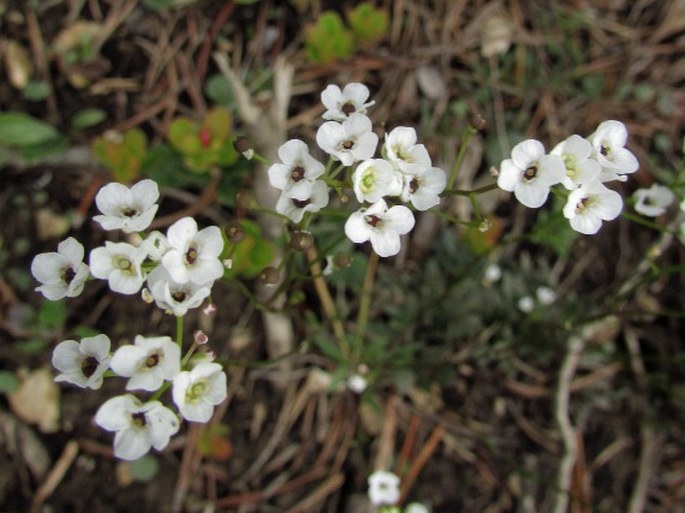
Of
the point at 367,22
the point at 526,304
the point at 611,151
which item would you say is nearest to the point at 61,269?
the point at 611,151

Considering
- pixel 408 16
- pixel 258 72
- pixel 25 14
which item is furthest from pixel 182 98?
A: pixel 408 16

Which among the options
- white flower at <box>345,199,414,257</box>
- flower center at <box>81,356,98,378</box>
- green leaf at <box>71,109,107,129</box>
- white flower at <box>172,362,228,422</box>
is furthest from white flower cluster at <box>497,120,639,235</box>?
green leaf at <box>71,109,107,129</box>

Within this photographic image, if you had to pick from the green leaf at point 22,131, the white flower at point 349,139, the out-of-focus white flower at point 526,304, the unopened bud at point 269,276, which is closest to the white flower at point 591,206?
the white flower at point 349,139

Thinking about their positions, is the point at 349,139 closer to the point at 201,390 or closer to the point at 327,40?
the point at 201,390

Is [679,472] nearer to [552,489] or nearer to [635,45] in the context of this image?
[552,489]

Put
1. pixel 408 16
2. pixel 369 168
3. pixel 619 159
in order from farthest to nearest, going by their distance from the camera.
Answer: pixel 408 16 < pixel 619 159 < pixel 369 168

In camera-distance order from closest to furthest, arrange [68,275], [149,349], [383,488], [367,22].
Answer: [149,349] → [68,275] → [383,488] → [367,22]

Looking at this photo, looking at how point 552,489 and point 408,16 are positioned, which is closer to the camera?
point 552,489

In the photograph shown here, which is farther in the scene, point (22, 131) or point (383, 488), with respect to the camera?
point (22, 131)
